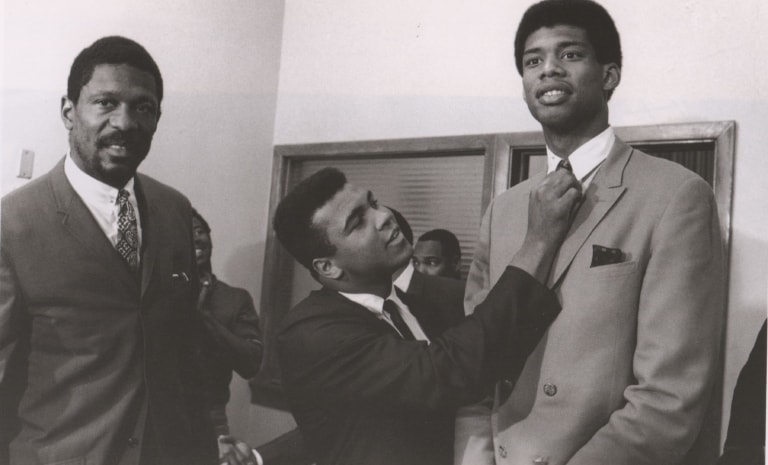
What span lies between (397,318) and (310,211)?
10.8 inches

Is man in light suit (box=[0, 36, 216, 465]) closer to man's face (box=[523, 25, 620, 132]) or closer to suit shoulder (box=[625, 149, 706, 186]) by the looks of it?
man's face (box=[523, 25, 620, 132])

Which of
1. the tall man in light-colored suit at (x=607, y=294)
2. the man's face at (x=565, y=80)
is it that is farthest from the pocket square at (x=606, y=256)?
the man's face at (x=565, y=80)

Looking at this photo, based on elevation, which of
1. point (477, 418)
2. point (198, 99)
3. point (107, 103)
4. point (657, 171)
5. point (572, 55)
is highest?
point (198, 99)

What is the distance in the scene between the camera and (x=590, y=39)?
1157 mm

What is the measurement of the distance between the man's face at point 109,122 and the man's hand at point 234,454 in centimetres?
99

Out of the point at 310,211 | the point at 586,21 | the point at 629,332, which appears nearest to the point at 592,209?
the point at 629,332

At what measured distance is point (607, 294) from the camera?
103 cm

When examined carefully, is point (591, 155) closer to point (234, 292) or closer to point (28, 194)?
point (28, 194)

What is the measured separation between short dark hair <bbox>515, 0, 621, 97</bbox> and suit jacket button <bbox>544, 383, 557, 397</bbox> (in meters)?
0.57

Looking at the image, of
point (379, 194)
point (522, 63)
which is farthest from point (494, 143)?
point (522, 63)

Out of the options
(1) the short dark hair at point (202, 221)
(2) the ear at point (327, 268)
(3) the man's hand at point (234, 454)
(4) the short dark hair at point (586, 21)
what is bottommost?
(3) the man's hand at point (234, 454)

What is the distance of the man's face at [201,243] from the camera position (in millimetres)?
→ 2383

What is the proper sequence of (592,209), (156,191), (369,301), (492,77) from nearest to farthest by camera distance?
(592,209) < (369,301) < (156,191) < (492,77)

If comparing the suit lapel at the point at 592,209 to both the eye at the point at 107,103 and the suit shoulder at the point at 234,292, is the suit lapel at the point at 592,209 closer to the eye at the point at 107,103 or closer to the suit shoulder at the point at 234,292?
the eye at the point at 107,103
